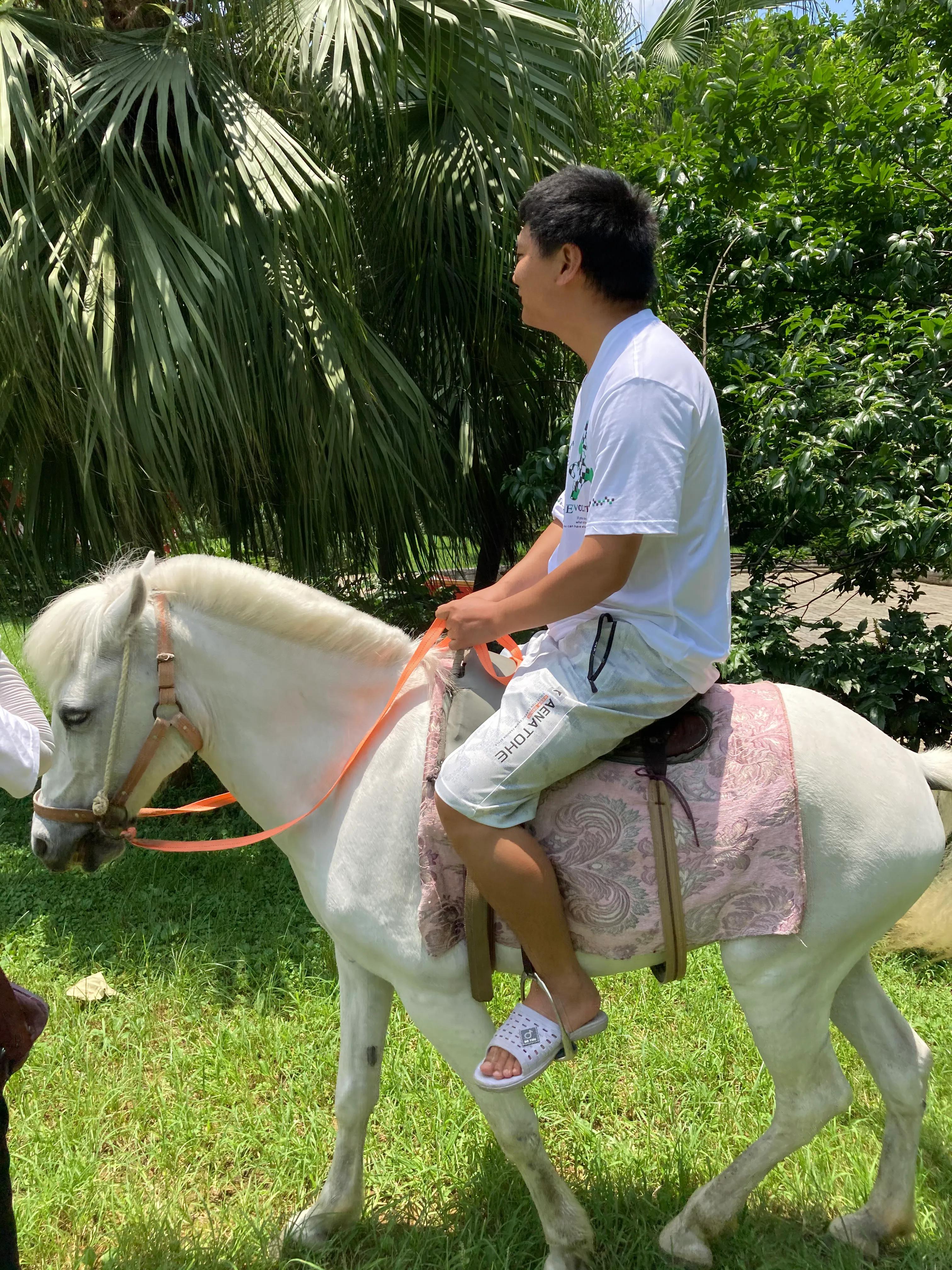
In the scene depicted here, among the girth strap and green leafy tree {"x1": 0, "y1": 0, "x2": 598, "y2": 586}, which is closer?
the girth strap

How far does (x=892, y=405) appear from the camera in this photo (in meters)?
3.58

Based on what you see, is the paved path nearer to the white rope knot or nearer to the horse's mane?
the horse's mane

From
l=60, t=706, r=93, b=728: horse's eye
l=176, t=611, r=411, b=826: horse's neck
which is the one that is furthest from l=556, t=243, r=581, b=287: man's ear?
l=60, t=706, r=93, b=728: horse's eye

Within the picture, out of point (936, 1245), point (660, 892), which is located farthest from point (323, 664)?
point (936, 1245)

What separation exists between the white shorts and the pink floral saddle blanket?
10 centimetres

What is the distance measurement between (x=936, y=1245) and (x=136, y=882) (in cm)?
358

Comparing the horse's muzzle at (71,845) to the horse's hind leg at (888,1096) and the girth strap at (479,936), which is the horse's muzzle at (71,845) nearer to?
the girth strap at (479,936)

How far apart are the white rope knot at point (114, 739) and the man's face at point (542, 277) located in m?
1.16

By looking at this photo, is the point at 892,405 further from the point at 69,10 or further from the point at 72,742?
the point at 69,10

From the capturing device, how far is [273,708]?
213 centimetres

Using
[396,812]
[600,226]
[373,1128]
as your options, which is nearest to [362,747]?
[396,812]

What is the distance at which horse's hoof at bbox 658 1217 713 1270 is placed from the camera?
7.17ft

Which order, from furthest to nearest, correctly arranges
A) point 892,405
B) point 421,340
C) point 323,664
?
point 421,340 < point 892,405 < point 323,664

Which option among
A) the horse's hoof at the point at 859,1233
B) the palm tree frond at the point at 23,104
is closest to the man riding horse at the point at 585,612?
the horse's hoof at the point at 859,1233
